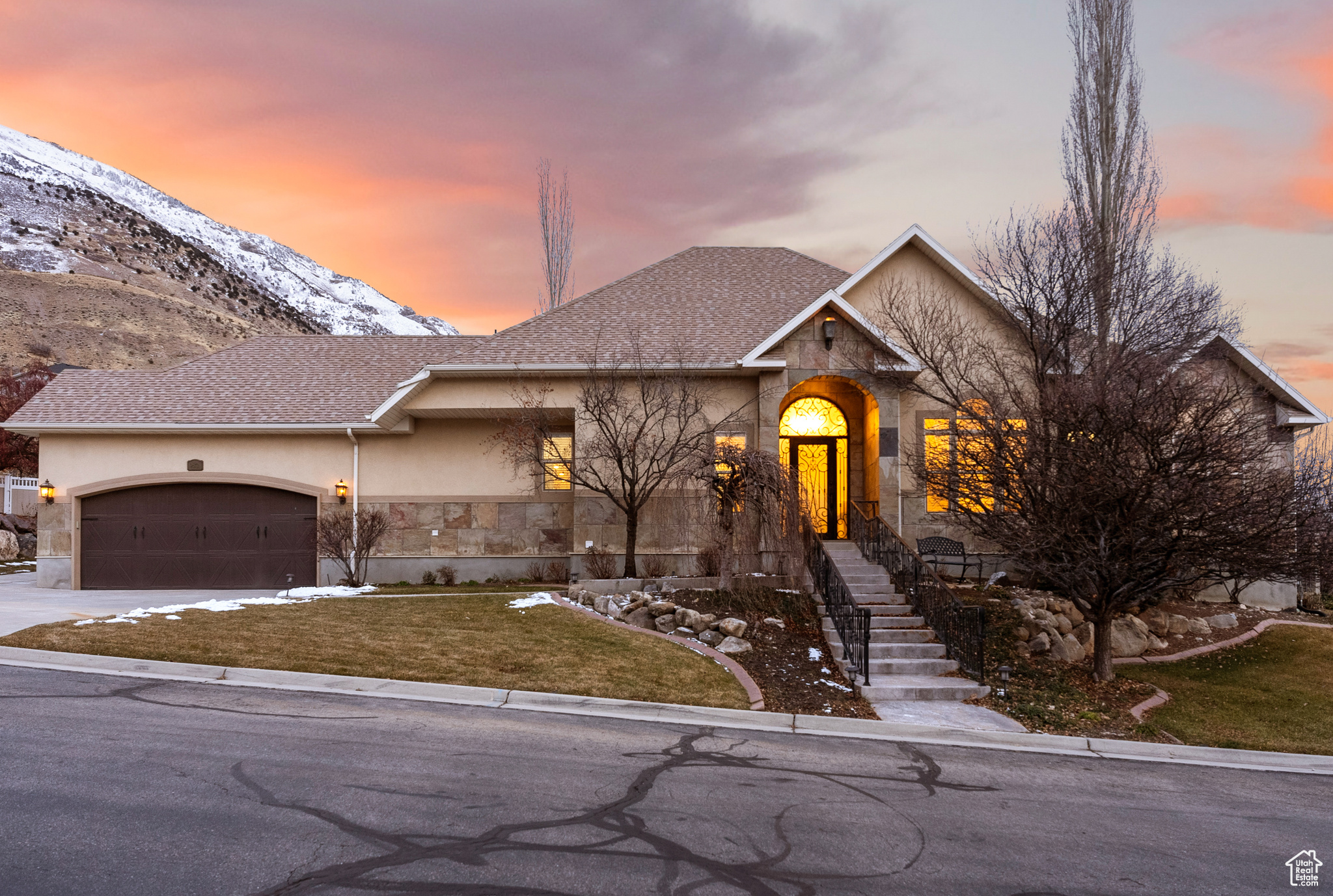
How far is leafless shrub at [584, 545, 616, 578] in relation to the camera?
16.3 m

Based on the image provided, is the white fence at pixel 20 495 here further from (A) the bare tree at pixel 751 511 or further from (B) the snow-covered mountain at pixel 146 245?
(A) the bare tree at pixel 751 511

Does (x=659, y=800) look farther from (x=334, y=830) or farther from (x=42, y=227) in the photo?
(x=42, y=227)

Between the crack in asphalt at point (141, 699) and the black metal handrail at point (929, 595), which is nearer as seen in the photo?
the crack in asphalt at point (141, 699)

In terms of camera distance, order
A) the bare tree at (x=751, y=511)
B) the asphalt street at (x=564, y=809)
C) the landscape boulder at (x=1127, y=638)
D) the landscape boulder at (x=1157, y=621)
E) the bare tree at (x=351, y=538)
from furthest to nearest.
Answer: the bare tree at (x=351, y=538) → the landscape boulder at (x=1157, y=621) → the bare tree at (x=751, y=511) → the landscape boulder at (x=1127, y=638) → the asphalt street at (x=564, y=809)

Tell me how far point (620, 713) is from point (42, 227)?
10929 cm

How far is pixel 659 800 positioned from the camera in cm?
603

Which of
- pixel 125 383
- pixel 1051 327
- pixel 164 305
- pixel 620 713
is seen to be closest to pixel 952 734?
pixel 620 713

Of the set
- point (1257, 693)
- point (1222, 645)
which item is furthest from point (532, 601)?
point (1222, 645)

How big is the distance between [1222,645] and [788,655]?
346 inches

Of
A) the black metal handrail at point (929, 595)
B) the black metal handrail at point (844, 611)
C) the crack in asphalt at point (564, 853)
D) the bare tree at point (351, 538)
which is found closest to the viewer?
the crack in asphalt at point (564, 853)

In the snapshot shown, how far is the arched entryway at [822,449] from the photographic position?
18047 mm

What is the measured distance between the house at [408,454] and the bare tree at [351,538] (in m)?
0.61

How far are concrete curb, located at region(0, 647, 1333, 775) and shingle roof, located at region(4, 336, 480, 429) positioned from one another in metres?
9.44

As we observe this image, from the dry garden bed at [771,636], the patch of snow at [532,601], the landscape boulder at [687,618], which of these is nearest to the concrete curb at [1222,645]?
the dry garden bed at [771,636]
